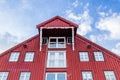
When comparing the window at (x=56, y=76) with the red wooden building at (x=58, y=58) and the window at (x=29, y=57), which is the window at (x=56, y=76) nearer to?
the red wooden building at (x=58, y=58)

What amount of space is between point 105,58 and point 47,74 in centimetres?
790

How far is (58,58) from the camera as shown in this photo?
27.2 meters

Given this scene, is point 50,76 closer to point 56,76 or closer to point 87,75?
point 56,76

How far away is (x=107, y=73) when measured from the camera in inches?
990

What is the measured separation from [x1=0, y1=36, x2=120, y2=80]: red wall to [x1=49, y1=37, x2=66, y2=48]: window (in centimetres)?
86

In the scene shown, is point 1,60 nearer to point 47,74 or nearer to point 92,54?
point 47,74

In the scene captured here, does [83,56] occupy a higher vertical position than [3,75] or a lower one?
higher

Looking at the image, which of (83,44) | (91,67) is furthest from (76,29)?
(91,67)

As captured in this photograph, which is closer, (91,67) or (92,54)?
(91,67)

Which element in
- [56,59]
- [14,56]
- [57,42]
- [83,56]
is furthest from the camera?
[57,42]

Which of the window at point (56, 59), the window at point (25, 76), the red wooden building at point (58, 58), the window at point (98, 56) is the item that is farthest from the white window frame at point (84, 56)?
the window at point (25, 76)

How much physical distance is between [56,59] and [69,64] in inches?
74.7

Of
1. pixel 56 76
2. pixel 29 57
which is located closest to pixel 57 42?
pixel 29 57

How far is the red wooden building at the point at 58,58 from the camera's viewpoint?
2506 centimetres
